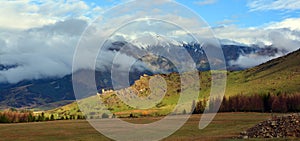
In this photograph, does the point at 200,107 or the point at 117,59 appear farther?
the point at 200,107

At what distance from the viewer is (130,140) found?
68.8 m

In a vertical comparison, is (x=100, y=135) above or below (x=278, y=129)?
above

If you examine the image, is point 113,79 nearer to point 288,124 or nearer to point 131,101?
point 131,101

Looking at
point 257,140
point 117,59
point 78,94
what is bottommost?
point 257,140

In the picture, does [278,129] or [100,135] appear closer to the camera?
[278,129]

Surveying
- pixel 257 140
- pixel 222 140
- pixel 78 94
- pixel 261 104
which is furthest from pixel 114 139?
pixel 261 104

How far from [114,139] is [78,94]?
115 ft

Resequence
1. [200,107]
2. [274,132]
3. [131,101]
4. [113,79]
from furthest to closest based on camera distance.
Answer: [200,107] → [131,101] → [274,132] → [113,79]

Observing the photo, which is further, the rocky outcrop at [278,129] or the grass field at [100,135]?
the grass field at [100,135]

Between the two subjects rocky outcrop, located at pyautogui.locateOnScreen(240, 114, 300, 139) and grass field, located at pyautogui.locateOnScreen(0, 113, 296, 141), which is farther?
grass field, located at pyautogui.locateOnScreen(0, 113, 296, 141)

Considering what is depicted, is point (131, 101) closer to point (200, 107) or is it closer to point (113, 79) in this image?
point (113, 79)

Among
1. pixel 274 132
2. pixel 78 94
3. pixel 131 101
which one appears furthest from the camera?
pixel 131 101

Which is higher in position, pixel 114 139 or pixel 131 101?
pixel 131 101

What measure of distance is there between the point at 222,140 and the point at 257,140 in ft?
16.6
